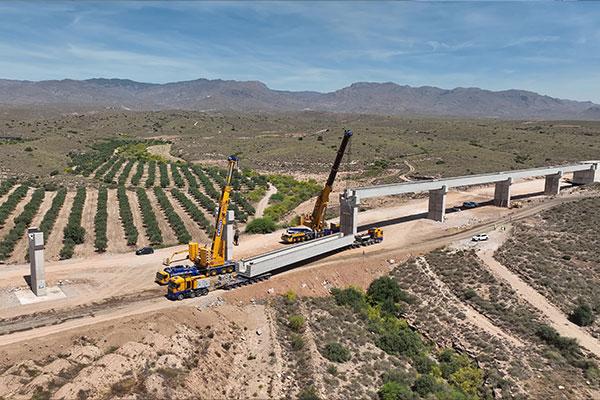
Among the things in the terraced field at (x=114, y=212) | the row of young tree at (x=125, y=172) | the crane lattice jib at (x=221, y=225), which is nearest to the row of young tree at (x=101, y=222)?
the terraced field at (x=114, y=212)

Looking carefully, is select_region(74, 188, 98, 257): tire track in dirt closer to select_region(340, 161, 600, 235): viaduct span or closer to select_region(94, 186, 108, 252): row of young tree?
select_region(94, 186, 108, 252): row of young tree

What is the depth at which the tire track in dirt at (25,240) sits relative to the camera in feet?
136

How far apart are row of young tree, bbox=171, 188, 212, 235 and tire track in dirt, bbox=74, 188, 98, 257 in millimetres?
10599

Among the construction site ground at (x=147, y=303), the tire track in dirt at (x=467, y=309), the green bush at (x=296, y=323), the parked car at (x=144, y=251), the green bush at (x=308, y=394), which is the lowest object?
the tire track in dirt at (x=467, y=309)

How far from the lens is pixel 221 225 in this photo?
36.3m

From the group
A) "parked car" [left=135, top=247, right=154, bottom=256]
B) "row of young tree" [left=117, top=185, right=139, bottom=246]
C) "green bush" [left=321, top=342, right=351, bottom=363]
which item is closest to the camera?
"green bush" [left=321, top=342, right=351, bottom=363]

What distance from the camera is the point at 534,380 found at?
2939 centimetres

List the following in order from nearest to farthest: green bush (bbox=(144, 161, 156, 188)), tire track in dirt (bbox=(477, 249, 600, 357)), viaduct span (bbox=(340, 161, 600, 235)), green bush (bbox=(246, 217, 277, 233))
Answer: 1. tire track in dirt (bbox=(477, 249, 600, 357))
2. viaduct span (bbox=(340, 161, 600, 235))
3. green bush (bbox=(246, 217, 277, 233))
4. green bush (bbox=(144, 161, 156, 188))

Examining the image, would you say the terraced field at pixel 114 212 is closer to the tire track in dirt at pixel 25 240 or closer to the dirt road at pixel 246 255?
the tire track in dirt at pixel 25 240

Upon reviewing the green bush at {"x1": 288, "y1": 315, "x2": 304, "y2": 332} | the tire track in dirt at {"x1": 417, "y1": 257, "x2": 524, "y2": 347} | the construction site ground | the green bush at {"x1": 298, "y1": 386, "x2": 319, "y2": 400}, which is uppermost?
the construction site ground

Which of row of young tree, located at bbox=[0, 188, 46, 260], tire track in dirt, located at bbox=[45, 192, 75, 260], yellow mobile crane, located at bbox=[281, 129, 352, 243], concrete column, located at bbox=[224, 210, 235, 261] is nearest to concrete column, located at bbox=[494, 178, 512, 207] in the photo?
yellow mobile crane, located at bbox=[281, 129, 352, 243]

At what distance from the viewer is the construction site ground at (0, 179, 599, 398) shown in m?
25.3

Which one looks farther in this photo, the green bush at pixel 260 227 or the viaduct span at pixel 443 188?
the green bush at pixel 260 227

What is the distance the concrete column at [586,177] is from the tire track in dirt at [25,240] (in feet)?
266
